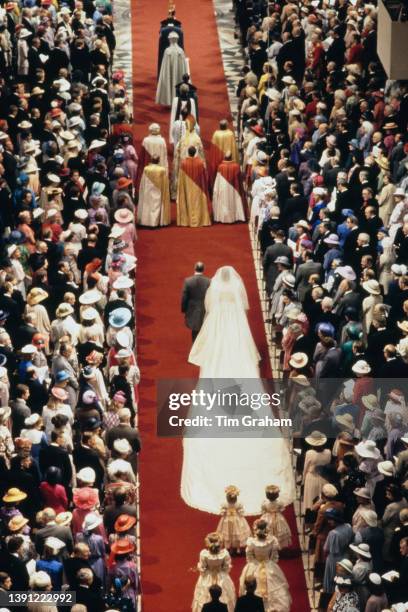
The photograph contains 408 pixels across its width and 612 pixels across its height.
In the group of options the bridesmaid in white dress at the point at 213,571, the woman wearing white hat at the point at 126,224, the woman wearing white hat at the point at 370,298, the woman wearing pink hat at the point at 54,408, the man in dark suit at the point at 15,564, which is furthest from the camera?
the woman wearing white hat at the point at 126,224

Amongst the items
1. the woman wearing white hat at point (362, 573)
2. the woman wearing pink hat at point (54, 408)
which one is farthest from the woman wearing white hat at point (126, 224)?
the woman wearing white hat at point (362, 573)

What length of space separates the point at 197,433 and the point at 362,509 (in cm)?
315

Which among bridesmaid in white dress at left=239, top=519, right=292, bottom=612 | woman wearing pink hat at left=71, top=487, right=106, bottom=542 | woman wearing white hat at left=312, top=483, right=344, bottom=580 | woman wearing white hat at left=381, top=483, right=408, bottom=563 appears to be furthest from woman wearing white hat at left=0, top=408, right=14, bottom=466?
woman wearing white hat at left=381, top=483, right=408, bottom=563

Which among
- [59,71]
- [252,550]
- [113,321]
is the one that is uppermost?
[59,71]

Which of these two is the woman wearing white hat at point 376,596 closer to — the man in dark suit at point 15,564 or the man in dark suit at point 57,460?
the man in dark suit at point 15,564

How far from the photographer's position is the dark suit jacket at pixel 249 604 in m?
17.2

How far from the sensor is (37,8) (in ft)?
104

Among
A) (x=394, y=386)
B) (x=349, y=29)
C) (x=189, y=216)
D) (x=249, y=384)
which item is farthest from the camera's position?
(x=349, y=29)

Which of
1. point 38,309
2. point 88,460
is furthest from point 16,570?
point 38,309

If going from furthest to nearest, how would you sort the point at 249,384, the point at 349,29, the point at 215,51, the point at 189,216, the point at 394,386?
the point at 215,51
the point at 349,29
the point at 189,216
the point at 249,384
the point at 394,386

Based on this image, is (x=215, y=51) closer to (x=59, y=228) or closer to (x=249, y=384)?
(x=59, y=228)

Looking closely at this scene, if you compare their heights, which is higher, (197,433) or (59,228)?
(59,228)

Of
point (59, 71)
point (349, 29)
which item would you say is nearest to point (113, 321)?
point (59, 71)

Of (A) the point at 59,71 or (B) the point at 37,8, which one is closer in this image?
(A) the point at 59,71
